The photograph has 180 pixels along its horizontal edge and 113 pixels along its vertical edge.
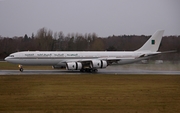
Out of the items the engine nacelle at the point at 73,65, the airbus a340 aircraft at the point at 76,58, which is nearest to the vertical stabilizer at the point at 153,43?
the airbus a340 aircraft at the point at 76,58

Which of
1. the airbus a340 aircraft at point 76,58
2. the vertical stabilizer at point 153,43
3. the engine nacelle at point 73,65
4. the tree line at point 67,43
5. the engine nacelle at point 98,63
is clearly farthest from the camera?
the tree line at point 67,43

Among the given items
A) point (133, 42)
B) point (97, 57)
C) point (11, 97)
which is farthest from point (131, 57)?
point (133, 42)

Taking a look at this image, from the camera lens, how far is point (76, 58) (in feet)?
121

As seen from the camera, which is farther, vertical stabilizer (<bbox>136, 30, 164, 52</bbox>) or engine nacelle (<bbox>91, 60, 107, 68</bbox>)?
vertical stabilizer (<bbox>136, 30, 164, 52</bbox>)

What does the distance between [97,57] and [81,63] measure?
351 cm

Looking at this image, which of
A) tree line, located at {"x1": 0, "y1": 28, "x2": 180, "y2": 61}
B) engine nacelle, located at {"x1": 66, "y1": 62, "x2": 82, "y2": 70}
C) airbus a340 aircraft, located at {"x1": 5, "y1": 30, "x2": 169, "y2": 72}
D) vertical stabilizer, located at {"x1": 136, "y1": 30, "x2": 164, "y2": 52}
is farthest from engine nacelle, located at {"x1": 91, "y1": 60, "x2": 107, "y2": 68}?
tree line, located at {"x1": 0, "y1": 28, "x2": 180, "y2": 61}

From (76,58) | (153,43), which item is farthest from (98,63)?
(153,43)

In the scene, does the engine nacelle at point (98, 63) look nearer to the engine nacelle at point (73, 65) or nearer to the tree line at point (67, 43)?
the engine nacelle at point (73, 65)

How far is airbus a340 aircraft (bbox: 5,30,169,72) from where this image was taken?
3466 cm

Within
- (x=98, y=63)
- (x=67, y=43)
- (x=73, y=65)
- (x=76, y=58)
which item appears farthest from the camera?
(x=67, y=43)

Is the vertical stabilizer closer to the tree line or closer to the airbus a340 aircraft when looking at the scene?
the airbus a340 aircraft

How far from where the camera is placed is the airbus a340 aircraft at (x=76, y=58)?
3466 cm

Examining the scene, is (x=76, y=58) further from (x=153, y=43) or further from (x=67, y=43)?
(x=67, y=43)

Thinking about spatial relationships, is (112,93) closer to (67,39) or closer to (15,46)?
(15,46)
